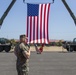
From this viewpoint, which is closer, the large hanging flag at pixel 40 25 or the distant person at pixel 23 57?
the distant person at pixel 23 57

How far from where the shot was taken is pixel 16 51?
34.0 feet

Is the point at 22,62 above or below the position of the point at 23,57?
below

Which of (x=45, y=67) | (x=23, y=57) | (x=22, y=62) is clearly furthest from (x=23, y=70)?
(x=45, y=67)

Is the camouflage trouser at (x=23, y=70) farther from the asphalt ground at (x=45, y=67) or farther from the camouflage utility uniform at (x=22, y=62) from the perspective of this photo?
the asphalt ground at (x=45, y=67)

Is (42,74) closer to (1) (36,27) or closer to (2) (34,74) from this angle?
(2) (34,74)

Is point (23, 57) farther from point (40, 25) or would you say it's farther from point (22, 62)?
point (40, 25)

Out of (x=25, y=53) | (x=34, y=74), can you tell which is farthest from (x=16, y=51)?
(x=34, y=74)

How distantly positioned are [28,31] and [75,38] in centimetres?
2019

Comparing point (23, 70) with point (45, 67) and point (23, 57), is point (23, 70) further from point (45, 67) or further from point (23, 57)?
point (45, 67)

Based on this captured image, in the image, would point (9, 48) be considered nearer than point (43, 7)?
No

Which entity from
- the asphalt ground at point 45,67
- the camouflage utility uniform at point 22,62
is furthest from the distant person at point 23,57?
the asphalt ground at point 45,67

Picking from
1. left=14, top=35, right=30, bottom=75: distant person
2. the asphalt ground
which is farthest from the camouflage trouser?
the asphalt ground

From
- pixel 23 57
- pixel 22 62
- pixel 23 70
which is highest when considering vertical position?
pixel 23 57

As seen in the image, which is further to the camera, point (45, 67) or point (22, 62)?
point (45, 67)
